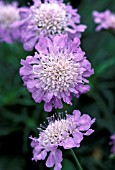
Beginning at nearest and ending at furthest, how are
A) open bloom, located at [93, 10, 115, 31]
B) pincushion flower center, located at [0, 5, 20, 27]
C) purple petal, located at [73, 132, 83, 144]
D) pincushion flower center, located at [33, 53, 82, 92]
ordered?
purple petal, located at [73, 132, 83, 144], pincushion flower center, located at [33, 53, 82, 92], open bloom, located at [93, 10, 115, 31], pincushion flower center, located at [0, 5, 20, 27]

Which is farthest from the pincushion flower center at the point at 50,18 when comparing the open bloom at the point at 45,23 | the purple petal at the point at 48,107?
the purple petal at the point at 48,107

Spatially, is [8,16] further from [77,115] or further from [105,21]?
[77,115]

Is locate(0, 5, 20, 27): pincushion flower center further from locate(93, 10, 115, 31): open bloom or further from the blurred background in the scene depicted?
locate(93, 10, 115, 31): open bloom

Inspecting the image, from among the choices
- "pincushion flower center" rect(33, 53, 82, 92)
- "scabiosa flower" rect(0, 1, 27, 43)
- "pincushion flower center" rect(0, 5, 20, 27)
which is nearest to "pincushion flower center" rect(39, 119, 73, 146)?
"pincushion flower center" rect(33, 53, 82, 92)

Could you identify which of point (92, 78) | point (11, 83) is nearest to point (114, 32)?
point (92, 78)

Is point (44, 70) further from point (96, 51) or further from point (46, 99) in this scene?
point (96, 51)

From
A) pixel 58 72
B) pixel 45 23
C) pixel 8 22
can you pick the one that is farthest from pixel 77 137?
pixel 8 22

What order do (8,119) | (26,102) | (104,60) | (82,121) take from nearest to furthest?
(82,121), (26,102), (8,119), (104,60)
